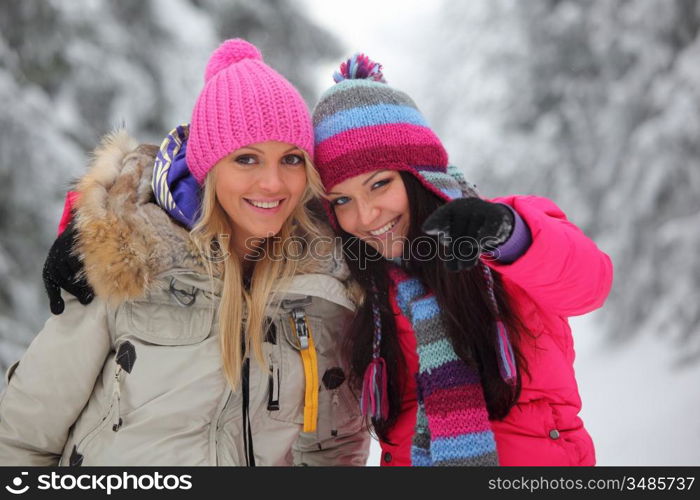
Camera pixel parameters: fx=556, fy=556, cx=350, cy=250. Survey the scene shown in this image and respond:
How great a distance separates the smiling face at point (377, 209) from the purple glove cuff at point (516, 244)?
53 centimetres

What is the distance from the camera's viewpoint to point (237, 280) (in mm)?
2174

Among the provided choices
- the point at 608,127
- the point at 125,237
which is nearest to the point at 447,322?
the point at 125,237

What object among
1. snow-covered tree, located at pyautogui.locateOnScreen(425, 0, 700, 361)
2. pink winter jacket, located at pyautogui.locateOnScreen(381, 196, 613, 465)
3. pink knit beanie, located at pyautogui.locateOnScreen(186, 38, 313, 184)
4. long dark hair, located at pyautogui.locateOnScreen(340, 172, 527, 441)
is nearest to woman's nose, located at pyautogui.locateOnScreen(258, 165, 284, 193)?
pink knit beanie, located at pyautogui.locateOnScreen(186, 38, 313, 184)

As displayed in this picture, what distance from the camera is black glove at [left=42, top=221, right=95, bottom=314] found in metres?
2.00

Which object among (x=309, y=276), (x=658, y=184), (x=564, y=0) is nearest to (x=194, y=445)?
(x=309, y=276)

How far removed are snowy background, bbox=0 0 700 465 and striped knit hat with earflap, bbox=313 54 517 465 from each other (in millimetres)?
1247

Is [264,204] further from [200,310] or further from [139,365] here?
[139,365]

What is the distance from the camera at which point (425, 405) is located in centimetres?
217

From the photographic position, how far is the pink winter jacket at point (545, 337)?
70.7 inches

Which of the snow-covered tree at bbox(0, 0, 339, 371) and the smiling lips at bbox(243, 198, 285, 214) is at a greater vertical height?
the snow-covered tree at bbox(0, 0, 339, 371)

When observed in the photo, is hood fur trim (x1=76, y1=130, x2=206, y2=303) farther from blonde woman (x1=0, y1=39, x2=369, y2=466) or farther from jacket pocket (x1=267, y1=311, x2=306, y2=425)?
jacket pocket (x1=267, y1=311, x2=306, y2=425)
